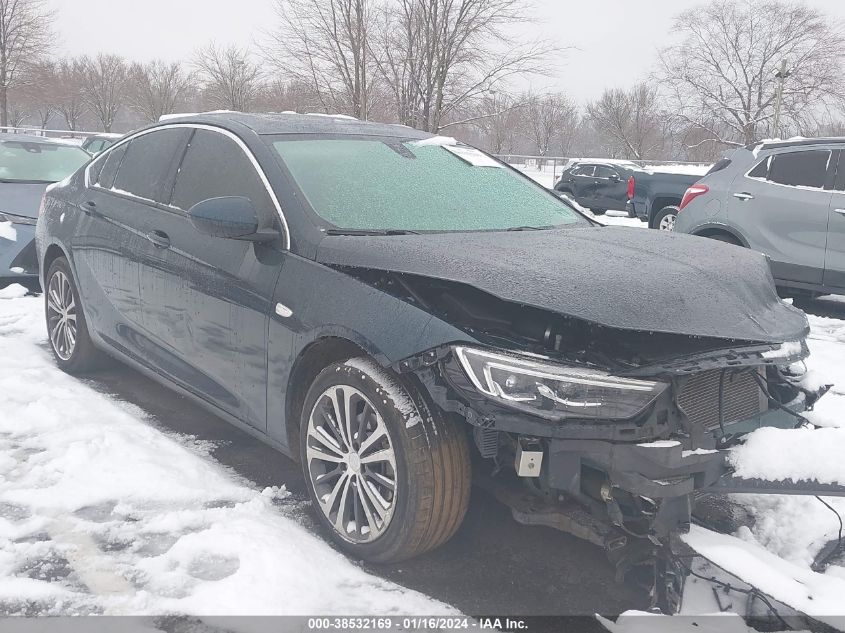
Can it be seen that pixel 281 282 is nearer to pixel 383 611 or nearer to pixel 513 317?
pixel 513 317

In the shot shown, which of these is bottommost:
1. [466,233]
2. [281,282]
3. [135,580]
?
[135,580]

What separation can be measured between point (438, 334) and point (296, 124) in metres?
1.86

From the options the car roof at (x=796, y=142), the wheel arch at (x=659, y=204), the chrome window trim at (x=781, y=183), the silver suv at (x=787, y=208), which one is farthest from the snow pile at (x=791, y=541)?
the wheel arch at (x=659, y=204)

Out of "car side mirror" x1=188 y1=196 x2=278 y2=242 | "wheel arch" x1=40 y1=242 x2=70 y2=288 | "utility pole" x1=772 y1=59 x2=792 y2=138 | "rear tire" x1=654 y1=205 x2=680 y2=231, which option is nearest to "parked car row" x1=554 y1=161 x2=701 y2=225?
"rear tire" x1=654 y1=205 x2=680 y2=231

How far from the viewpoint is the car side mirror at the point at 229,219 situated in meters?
3.13

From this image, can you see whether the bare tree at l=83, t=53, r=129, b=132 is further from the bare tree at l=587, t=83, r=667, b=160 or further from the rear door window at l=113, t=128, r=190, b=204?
the rear door window at l=113, t=128, r=190, b=204

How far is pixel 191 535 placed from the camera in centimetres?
298

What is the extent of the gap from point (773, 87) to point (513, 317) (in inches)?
1917

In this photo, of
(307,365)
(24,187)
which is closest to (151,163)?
(307,365)

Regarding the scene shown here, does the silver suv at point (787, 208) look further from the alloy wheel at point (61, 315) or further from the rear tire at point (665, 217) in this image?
the alloy wheel at point (61, 315)

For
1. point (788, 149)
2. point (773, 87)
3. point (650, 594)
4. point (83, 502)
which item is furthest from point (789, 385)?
point (773, 87)

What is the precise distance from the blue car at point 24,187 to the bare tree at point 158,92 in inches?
2195

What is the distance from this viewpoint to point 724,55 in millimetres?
45906

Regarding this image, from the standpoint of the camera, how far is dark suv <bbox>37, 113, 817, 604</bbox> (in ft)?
7.88
